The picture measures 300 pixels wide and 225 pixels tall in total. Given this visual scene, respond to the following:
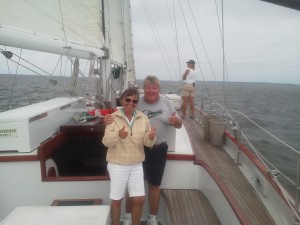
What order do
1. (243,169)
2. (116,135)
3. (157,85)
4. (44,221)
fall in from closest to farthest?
(44,221), (116,135), (157,85), (243,169)

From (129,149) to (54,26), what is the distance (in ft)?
7.98

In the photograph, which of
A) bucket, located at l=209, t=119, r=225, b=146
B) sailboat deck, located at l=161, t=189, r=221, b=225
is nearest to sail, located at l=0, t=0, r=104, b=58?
sailboat deck, located at l=161, t=189, r=221, b=225

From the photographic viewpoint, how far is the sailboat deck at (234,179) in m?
3.45

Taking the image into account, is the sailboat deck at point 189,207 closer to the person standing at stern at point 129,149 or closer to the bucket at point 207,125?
the person standing at stern at point 129,149

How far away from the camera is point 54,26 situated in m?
4.22

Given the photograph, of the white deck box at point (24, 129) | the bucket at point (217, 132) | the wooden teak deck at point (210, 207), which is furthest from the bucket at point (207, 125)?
the white deck box at point (24, 129)

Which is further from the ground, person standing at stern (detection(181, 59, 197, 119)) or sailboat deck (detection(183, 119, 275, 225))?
person standing at stern (detection(181, 59, 197, 119))

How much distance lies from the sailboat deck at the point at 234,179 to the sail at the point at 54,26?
2.90m

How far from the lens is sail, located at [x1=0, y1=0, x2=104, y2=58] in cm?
352

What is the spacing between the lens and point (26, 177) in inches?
144

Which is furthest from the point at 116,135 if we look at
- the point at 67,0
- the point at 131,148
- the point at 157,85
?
the point at 67,0

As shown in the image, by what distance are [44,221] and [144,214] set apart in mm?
1710

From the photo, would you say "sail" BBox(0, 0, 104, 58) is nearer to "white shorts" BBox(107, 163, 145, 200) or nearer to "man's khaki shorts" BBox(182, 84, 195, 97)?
"white shorts" BBox(107, 163, 145, 200)

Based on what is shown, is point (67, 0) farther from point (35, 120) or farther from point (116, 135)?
point (116, 135)
